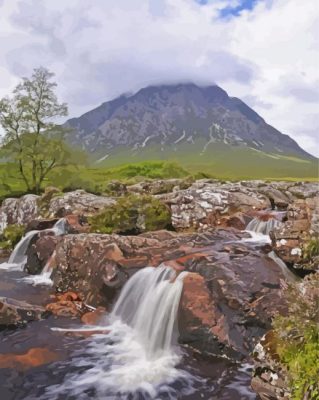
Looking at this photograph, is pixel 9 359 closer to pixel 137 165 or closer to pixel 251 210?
pixel 251 210

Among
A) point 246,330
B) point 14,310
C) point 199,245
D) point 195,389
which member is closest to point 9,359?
point 14,310

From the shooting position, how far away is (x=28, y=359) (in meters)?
14.2

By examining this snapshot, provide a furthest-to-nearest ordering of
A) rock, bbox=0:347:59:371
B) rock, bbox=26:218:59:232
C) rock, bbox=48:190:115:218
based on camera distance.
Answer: rock, bbox=48:190:115:218 < rock, bbox=26:218:59:232 < rock, bbox=0:347:59:371

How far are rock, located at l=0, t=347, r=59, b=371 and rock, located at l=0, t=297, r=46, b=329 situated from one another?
2548 millimetres

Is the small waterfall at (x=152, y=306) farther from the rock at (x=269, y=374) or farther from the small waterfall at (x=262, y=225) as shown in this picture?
the small waterfall at (x=262, y=225)

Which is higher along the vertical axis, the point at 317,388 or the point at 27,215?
the point at 27,215

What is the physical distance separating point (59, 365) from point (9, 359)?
1786 mm

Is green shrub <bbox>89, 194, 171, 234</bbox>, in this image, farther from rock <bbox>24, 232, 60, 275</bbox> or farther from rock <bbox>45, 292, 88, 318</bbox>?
rock <bbox>45, 292, 88, 318</bbox>

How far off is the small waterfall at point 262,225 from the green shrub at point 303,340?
64.5 ft

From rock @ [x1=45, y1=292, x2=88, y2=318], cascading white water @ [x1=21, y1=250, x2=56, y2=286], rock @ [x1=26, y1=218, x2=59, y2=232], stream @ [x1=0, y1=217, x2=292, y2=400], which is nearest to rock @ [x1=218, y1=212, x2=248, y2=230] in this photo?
cascading white water @ [x1=21, y1=250, x2=56, y2=286]

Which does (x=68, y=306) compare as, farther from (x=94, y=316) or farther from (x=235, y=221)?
(x=235, y=221)

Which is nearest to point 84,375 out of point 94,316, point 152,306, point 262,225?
point 152,306

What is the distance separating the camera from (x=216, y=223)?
3125cm

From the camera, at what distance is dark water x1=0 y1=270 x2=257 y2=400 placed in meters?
12.1
